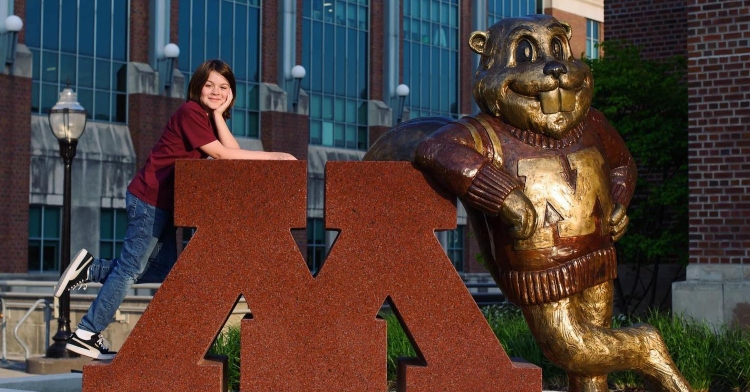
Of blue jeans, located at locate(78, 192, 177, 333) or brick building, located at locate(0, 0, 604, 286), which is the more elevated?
brick building, located at locate(0, 0, 604, 286)

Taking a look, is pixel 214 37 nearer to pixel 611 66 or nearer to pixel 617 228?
pixel 611 66

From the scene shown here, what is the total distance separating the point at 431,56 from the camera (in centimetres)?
4128

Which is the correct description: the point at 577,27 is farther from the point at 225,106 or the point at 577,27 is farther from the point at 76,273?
the point at 76,273

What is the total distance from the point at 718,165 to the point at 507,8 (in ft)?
112

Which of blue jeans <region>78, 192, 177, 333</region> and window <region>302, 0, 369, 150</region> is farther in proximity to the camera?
window <region>302, 0, 369, 150</region>

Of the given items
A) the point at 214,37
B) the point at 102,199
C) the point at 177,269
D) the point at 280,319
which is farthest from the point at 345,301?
the point at 214,37

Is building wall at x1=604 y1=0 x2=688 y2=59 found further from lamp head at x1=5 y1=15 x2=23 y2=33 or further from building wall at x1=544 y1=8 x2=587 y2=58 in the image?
building wall at x1=544 y1=8 x2=587 y2=58

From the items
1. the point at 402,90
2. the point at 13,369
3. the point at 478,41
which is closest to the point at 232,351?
the point at 478,41

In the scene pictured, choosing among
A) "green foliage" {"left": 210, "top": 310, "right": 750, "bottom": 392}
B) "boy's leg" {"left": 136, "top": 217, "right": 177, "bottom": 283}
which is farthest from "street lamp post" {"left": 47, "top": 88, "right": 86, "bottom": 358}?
"boy's leg" {"left": 136, "top": 217, "right": 177, "bottom": 283}

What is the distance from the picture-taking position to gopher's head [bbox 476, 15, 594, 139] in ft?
18.5

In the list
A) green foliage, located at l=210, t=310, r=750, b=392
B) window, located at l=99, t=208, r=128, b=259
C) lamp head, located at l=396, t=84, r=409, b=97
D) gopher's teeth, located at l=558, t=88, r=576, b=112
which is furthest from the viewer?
lamp head, located at l=396, t=84, r=409, b=97

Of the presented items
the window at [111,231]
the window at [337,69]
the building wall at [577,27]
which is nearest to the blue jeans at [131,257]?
the window at [111,231]

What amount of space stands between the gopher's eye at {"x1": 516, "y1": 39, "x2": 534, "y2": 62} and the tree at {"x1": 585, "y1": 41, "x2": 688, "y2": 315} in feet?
29.5

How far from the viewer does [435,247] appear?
5.71m
